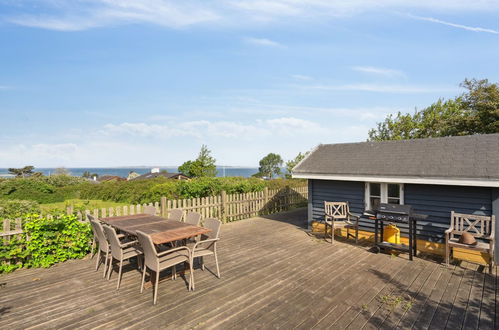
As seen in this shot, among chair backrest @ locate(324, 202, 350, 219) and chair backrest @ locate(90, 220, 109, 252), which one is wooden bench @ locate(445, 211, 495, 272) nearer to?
chair backrest @ locate(324, 202, 350, 219)

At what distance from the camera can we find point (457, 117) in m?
22.5

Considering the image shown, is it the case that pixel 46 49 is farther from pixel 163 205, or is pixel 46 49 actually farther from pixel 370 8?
pixel 370 8

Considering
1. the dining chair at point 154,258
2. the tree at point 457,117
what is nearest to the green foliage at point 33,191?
the dining chair at point 154,258

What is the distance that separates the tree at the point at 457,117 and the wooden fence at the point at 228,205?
17181 millimetres

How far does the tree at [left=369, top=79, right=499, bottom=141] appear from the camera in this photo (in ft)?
69.1

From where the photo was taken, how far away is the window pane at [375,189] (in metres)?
7.80

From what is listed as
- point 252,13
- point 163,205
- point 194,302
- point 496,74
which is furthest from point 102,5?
point 496,74

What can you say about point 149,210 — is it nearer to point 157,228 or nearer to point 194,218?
point 194,218

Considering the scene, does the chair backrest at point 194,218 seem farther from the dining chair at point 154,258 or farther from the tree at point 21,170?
the tree at point 21,170

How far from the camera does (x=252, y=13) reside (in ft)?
34.9

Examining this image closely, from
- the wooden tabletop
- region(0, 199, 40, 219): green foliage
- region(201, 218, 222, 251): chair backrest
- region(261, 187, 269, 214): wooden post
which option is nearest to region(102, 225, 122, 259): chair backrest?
the wooden tabletop

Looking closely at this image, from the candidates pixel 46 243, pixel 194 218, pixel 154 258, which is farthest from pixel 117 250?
pixel 46 243

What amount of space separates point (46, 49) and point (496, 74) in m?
33.0

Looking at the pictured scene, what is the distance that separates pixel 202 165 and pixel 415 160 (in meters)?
22.8
